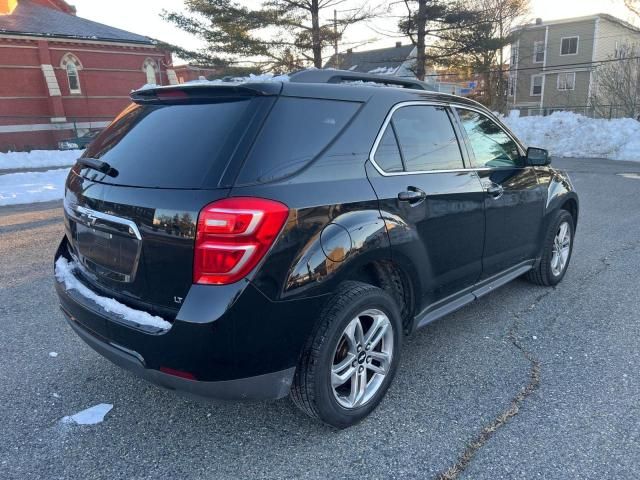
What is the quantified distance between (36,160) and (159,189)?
2027 cm

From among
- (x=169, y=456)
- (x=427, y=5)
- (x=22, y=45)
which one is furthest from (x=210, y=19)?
(x=169, y=456)

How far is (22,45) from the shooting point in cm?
3156

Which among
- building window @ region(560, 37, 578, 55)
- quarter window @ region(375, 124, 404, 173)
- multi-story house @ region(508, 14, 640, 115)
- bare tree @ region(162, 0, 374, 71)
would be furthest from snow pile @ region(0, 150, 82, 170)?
building window @ region(560, 37, 578, 55)

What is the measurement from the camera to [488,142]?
12.7 ft

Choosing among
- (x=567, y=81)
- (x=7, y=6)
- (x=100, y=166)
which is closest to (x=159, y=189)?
(x=100, y=166)

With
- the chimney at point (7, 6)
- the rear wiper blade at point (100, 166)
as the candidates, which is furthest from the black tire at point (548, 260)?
the chimney at point (7, 6)

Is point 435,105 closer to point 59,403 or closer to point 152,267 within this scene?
point 152,267

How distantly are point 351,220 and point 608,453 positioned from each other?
5.66 ft

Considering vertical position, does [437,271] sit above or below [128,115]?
below

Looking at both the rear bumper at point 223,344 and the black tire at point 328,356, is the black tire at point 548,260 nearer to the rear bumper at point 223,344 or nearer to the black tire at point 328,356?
the black tire at point 328,356

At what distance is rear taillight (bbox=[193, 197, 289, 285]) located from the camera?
2.14 metres

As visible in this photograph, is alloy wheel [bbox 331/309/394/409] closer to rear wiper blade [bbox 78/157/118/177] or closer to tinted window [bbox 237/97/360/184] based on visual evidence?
tinted window [bbox 237/97/360/184]

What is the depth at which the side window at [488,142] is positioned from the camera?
3670mm

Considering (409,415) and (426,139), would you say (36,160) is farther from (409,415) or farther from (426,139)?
(409,415)
